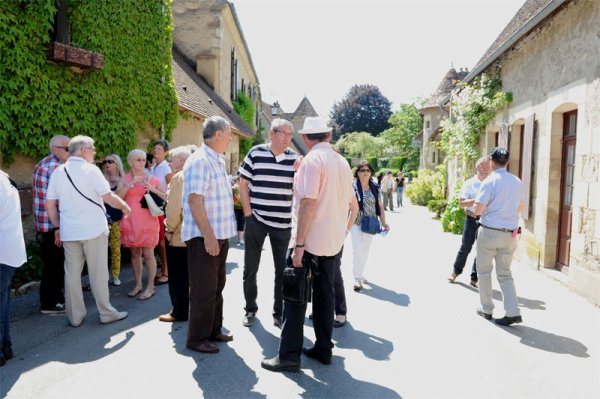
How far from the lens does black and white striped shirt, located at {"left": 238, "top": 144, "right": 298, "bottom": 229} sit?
4.79 meters

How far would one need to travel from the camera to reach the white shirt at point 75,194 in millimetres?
4570

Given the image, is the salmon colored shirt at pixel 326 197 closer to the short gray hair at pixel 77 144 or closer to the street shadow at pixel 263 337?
the street shadow at pixel 263 337

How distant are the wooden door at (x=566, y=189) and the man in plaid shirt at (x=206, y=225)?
5860 millimetres

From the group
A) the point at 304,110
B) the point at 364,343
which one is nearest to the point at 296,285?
the point at 364,343

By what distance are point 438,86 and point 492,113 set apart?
27481 millimetres

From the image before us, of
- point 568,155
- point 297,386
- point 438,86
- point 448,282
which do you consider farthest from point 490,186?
point 438,86

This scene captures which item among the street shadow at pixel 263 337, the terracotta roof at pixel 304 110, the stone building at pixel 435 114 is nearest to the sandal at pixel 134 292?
the street shadow at pixel 263 337

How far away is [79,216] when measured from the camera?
15.1 ft

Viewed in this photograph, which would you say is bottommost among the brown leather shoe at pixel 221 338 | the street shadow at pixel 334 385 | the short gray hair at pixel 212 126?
the street shadow at pixel 334 385

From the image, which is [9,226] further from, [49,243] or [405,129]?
[405,129]

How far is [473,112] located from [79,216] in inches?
395

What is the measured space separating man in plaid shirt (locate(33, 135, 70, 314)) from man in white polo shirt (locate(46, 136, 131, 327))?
18.7 inches

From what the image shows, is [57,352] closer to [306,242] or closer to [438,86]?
[306,242]

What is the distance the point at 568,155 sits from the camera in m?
7.80
